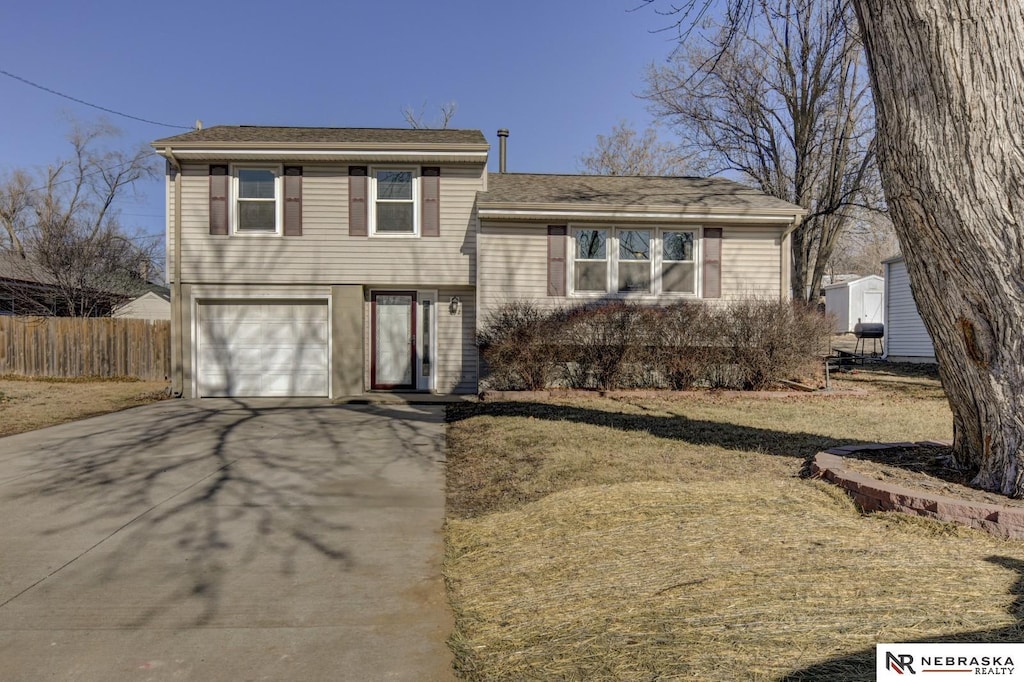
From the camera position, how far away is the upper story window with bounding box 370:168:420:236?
1300cm

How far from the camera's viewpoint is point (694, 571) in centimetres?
348

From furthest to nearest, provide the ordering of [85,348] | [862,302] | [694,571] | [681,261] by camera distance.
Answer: [862,302], [85,348], [681,261], [694,571]


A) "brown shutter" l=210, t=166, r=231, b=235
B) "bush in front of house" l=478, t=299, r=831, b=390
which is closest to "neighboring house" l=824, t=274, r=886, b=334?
"bush in front of house" l=478, t=299, r=831, b=390

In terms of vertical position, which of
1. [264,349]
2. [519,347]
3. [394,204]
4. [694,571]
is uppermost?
[394,204]

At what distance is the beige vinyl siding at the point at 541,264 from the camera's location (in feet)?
42.0

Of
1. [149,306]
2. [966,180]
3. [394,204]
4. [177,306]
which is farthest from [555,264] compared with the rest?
[149,306]

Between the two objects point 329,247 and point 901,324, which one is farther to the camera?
point 901,324

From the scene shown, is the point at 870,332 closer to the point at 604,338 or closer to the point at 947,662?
the point at 604,338

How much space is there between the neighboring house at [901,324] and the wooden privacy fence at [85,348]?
67.4 feet

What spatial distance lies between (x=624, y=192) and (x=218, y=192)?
26.9ft

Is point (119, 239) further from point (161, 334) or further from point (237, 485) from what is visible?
point (237, 485)

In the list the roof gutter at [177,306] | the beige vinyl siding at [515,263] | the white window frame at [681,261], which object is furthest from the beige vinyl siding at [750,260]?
the roof gutter at [177,306]

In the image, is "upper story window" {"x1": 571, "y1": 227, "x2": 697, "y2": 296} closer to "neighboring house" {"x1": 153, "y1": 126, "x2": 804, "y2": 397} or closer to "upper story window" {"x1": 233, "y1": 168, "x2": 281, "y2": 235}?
"neighboring house" {"x1": 153, "y1": 126, "x2": 804, "y2": 397}

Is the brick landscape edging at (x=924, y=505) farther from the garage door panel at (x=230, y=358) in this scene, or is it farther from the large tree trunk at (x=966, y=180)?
the garage door panel at (x=230, y=358)
